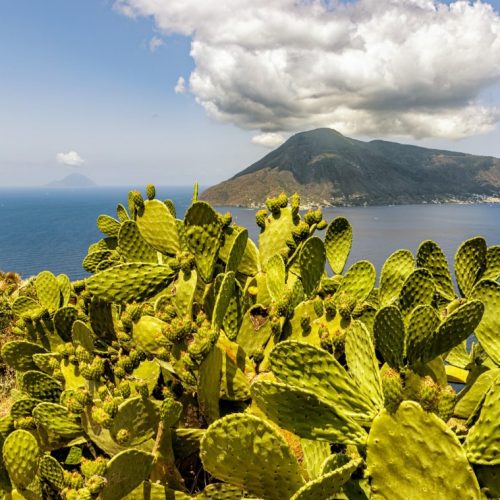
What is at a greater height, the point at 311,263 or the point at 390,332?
the point at 311,263

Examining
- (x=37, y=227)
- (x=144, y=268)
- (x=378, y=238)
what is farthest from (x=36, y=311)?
(x=37, y=227)

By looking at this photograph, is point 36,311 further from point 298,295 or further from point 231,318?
point 298,295

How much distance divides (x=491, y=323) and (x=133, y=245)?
2.76 m

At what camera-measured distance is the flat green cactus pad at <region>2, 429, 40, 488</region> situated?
221 cm

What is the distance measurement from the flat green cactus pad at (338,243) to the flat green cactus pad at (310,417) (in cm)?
211

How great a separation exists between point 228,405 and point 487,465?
5.08ft

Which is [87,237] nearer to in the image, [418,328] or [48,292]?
[48,292]

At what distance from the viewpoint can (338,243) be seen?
11.7ft

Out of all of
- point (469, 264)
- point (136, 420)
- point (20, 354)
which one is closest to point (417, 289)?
point (469, 264)

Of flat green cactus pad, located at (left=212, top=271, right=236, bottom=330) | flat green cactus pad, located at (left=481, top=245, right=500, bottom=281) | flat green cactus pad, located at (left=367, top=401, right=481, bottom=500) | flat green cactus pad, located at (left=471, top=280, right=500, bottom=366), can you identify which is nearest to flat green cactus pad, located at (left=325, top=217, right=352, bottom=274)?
flat green cactus pad, located at (left=481, top=245, right=500, bottom=281)

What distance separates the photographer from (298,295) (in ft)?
10.1

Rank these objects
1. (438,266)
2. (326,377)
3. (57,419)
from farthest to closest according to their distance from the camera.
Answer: (438,266), (57,419), (326,377)

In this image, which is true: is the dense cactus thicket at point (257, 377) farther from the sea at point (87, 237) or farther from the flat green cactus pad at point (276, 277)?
the sea at point (87, 237)

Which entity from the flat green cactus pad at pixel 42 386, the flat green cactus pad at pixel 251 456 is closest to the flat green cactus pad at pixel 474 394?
the flat green cactus pad at pixel 251 456
